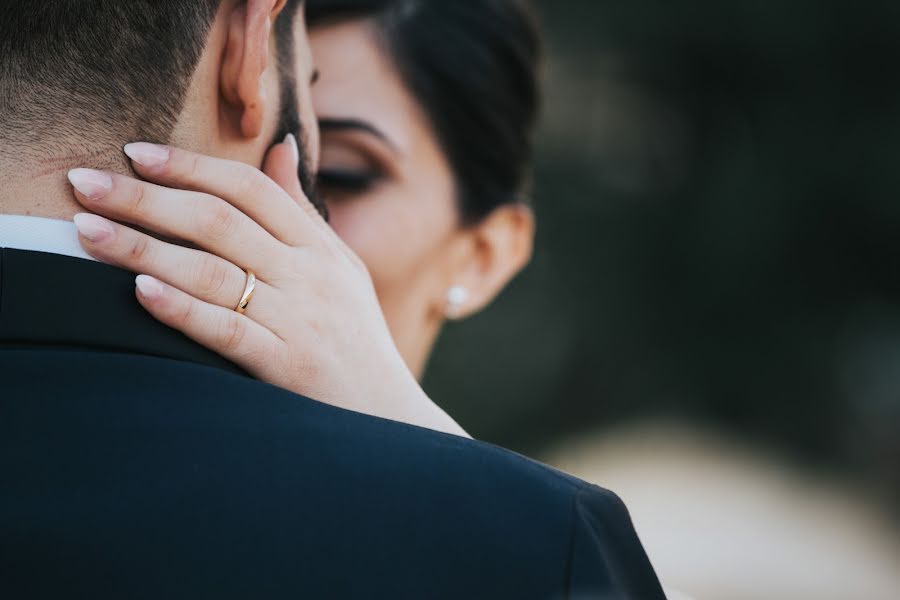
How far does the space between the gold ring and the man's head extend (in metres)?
0.19

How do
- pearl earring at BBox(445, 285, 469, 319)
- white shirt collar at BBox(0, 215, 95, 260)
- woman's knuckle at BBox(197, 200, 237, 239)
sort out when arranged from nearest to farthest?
white shirt collar at BBox(0, 215, 95, 260) → woman's knuckle at BBox(197, 200, 237, 239) → pearl earring at BBox(445, 285, 469, 319)

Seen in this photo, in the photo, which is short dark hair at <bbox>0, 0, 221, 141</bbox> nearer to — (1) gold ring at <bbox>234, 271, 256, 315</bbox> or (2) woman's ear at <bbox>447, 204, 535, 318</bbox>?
(1) gold ring at <bbox>234, 271, 256, 315</bbox>

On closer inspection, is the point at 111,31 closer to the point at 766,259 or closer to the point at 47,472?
the point at 47,472

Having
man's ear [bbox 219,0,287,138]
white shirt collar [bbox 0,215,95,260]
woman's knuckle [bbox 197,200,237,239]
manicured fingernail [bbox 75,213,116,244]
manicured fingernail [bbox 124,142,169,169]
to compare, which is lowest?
white shirt collar [bbox 0,215,95,260]

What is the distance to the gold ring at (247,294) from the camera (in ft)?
5.21

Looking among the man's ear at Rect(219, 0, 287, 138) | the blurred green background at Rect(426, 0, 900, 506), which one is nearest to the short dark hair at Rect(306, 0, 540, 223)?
the man's ear at Rect(219, 0, 287, 138)

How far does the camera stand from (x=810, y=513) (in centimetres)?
973

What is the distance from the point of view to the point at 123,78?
1481 millimetres

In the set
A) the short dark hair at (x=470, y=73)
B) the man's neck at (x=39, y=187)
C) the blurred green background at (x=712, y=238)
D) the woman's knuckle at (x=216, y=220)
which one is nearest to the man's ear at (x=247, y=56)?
the woman's knuckle at (x=216, y=220)

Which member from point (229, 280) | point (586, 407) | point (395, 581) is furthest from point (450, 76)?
point (586, 407)

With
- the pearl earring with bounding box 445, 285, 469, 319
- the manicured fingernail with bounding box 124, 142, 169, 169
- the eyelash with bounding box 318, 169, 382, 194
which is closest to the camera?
the manicured fingernail with bounding box 124, 142, 169, 169

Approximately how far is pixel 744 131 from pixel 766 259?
47.2 inches

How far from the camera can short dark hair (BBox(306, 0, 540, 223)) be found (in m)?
2.98

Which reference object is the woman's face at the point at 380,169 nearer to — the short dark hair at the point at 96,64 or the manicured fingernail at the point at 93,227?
the short dark hair at the point at 96,64
